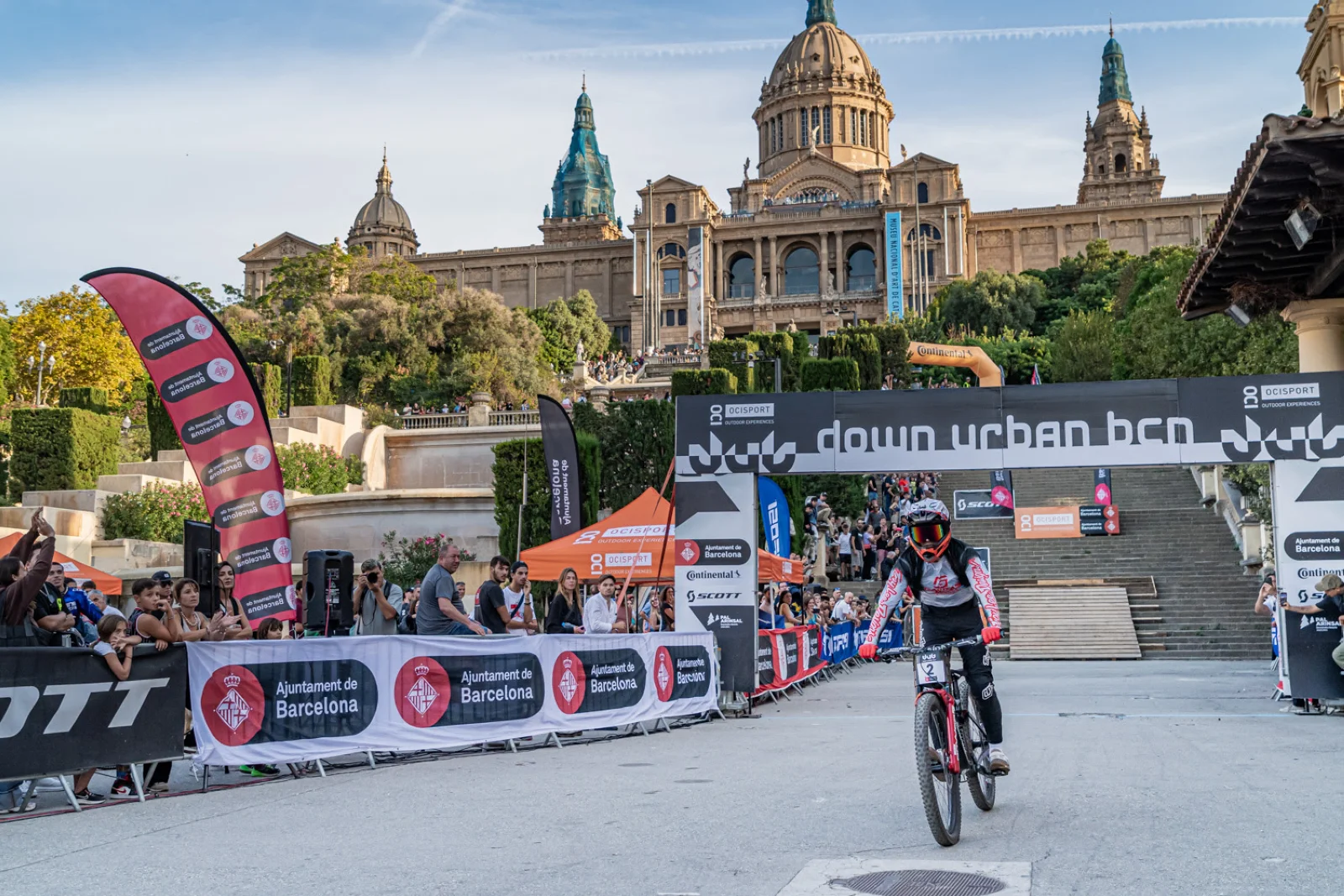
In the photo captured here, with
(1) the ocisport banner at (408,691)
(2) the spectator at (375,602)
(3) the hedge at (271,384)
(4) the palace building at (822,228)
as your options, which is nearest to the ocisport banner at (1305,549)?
(1) the ocisport banner at (408,691)

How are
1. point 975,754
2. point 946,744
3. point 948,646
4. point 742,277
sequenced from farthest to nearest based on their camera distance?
point 742,277 → point 975,754 → point 948,646 → point 946,744

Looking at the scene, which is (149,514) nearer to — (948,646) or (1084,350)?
(948,646)

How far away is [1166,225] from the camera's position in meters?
114

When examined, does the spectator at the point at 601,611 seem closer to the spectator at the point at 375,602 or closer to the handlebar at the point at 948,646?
the spectator at the point at 375,602

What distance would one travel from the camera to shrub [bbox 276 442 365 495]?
45.0 meters

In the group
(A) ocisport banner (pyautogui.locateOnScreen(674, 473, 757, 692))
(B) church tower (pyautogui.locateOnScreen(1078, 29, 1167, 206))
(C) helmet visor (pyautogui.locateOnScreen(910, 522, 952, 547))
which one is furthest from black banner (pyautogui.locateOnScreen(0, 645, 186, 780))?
(B) church tower (pyautogui.locateOnScreen(1078, 29, 1167, 206))

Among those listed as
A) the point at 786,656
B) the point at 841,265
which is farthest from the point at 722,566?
the point at 841,265

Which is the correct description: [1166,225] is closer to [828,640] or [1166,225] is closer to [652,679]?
[828,640]

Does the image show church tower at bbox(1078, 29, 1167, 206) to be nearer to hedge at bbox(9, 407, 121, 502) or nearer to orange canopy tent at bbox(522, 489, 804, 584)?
hedge at bbox(9, 407, 121, 502)

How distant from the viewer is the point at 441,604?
12922 mm

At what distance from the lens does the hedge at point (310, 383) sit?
52.0 metres

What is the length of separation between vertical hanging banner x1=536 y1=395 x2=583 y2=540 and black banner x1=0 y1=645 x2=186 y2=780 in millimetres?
17461

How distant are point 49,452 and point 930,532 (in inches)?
1516

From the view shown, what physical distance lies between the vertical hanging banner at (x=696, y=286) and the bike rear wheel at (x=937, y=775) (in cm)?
9648
